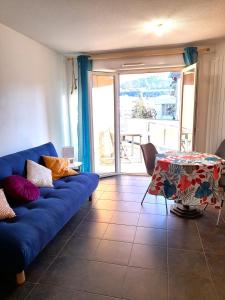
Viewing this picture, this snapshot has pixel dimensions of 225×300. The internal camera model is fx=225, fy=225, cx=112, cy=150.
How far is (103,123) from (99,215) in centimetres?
205

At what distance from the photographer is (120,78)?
4180mm

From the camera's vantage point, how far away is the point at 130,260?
77.5 inches

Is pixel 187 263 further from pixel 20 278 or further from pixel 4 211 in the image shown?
pixel 4 211

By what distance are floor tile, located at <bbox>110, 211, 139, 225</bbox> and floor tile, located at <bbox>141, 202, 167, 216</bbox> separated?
168 mm

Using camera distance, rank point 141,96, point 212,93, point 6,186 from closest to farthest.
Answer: point 6,186 < point 212,93 < point 141,96

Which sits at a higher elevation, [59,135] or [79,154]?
[59,135]

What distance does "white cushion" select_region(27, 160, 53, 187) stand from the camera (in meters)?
2.62

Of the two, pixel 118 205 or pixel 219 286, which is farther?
pixel 118 205

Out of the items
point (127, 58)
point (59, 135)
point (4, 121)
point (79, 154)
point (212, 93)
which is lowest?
point (79, 154)

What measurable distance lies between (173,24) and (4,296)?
10.2ft

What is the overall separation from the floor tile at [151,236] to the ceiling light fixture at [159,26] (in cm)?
232

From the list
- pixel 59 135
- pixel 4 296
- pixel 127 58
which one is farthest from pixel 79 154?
pixel 4 296

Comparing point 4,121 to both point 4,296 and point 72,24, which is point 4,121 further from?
point 4,296

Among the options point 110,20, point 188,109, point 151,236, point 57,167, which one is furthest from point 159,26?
point 151,236
